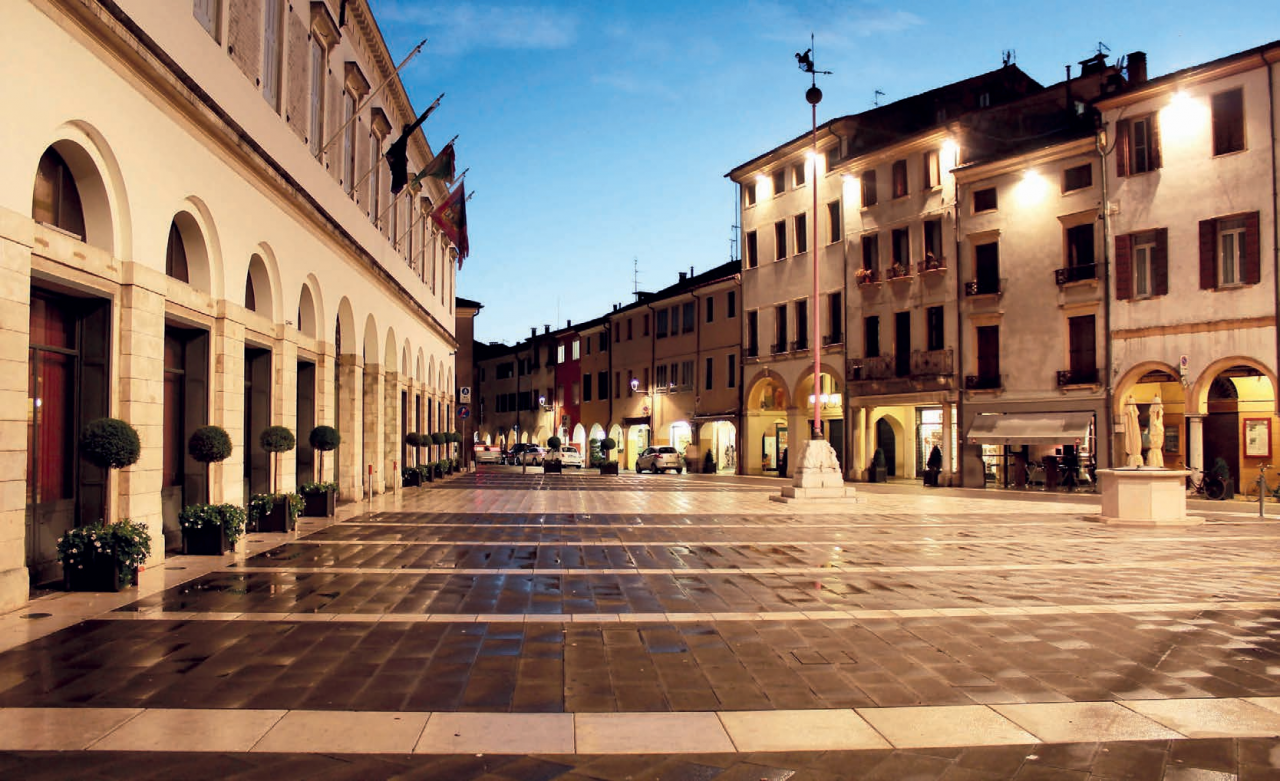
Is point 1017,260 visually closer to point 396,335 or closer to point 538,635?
point 396,335

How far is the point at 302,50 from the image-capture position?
20.8 metres

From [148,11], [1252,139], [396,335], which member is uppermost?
[1252,139]

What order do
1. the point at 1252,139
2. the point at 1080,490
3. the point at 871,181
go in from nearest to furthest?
the point at 1252,139, the point at 1080,490, the point at 871,181

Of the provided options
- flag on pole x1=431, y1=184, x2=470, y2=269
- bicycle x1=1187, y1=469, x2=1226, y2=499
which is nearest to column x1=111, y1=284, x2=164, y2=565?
flag on pole x1=431, y1=184, x2=470, y2=269

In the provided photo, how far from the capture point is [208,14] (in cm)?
1527

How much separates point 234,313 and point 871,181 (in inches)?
1227

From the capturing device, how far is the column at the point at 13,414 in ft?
29.5

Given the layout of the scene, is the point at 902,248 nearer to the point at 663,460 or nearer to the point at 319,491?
the point at 663,460

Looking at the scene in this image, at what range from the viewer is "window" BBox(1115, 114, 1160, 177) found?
2955 cm

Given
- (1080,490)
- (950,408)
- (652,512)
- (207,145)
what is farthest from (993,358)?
(207,145)

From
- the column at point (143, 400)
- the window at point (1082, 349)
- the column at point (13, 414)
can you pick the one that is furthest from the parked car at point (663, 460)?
the column at point (13, 414)

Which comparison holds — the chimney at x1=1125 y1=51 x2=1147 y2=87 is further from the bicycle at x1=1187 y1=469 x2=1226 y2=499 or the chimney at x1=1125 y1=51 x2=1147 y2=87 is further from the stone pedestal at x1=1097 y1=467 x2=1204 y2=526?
the stone pedestal at x1=1097 y1=467 x2=1204 y2=526

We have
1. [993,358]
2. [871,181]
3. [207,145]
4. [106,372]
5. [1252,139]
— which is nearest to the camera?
[106,372]

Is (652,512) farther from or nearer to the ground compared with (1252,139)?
nearer to the ground
